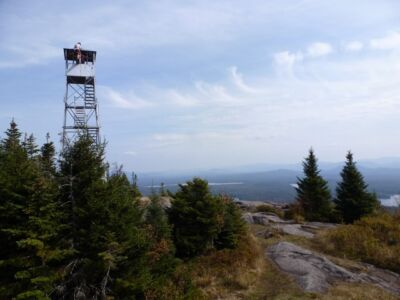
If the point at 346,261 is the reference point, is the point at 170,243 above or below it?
above

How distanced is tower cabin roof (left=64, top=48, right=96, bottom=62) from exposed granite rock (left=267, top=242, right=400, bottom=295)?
16.1 meters

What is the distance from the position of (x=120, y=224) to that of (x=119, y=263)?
1.26 m

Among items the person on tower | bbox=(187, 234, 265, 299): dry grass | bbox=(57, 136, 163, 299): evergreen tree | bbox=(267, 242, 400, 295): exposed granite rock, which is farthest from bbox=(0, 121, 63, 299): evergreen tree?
the person on tower

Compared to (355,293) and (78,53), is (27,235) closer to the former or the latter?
(355,293)

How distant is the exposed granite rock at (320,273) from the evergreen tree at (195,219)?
3.44m

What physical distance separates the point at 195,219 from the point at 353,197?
1735cm

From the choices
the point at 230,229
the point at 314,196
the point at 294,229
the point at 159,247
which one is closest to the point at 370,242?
the point at 294,229

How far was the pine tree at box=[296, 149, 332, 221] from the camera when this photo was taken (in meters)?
28.9

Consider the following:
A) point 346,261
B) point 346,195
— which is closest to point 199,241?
point 346,261

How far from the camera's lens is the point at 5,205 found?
971 centimetres

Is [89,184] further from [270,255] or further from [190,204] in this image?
[270,255]

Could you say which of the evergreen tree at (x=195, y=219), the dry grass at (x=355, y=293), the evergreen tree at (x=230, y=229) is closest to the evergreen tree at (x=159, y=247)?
the evergreen tree at (x=195, y=219)

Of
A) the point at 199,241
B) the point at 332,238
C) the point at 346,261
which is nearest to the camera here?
the point at 199,241

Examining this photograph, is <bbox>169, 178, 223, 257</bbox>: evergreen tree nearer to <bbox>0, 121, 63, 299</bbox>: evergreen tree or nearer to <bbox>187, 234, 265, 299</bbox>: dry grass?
<bbox>187, 234, 265, 299</bbox>: dry grass
